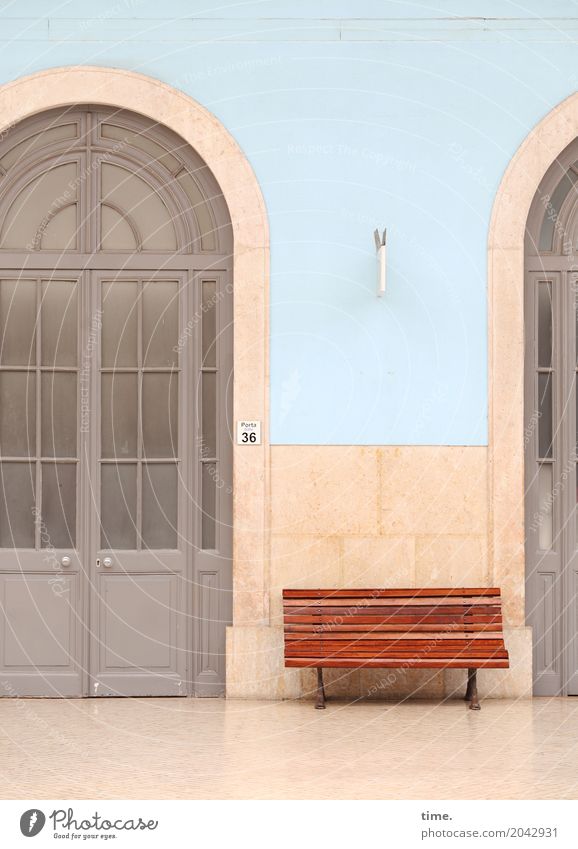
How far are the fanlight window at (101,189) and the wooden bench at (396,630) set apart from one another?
2686 millimetres

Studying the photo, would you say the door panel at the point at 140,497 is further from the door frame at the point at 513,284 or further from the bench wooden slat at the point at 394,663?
the door frame at the point at 513,284

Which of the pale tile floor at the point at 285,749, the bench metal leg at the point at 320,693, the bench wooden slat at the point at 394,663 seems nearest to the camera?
the pale tile floor at the point at 285,749

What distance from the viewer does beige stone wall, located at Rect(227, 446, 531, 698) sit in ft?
28.3

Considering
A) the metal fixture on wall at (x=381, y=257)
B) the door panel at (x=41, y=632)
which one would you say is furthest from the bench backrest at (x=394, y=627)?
the metal fixture on wall at (x=381, y=257)

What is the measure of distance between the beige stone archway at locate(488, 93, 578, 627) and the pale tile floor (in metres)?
1.22

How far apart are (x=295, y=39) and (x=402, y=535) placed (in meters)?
3.62

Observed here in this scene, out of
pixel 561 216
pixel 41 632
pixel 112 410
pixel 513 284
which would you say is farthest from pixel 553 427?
pixel 41 632

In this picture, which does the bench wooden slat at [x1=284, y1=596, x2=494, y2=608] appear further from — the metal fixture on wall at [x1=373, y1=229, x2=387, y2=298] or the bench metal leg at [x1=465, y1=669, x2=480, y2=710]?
the metal fixture on wall at [x1=373, y1=229, x2=387, y2=298]

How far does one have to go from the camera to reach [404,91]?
874 cm

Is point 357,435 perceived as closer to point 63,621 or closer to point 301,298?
point 301,298

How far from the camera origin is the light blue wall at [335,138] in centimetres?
871

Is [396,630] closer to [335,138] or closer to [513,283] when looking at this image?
[513,283]

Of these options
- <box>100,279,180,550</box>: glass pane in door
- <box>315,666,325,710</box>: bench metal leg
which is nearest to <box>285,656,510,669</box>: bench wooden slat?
<box>315,666,325,710</box>: bench metal leg

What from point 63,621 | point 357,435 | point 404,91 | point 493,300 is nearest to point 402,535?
point 357,435
